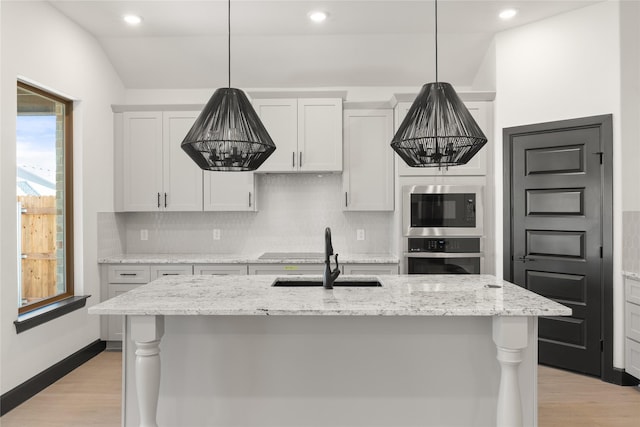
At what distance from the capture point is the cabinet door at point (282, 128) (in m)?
4.43

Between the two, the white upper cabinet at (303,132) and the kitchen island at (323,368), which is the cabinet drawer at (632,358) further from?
the white upper cabinet at (303,132)

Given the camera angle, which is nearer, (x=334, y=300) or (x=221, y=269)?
(x=334, y=300)

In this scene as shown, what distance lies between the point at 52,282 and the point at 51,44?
6.46 ft

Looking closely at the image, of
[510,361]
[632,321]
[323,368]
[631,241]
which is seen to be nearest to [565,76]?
[631,241]

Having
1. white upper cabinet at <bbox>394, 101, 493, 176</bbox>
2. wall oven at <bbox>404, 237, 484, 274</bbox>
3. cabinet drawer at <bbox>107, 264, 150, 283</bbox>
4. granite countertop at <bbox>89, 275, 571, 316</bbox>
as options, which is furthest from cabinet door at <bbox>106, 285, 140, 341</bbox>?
white upper cabinet at <bbox>394, 101, 493, 176</bbox>

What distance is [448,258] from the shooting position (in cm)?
412

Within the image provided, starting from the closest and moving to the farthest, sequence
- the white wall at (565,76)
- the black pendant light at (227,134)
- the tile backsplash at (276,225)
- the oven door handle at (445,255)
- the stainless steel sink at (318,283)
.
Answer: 1. the black pendant light at (227,134)
2. the stainless steel sink at (318,283)
3. the white wall at (565,76)
4. the oven door handle at (445,255)
5. the tile backsplash at (276,225)

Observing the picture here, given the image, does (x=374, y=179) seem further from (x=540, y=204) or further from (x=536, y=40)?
(x=536, y=40)

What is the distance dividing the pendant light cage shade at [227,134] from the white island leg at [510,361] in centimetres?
150

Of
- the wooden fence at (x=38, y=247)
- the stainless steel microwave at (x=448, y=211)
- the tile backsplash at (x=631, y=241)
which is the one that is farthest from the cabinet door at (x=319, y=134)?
the tile backsplash at (x=631, y=241)

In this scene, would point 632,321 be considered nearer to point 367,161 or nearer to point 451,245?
point 451,245

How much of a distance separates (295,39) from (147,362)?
130 inches

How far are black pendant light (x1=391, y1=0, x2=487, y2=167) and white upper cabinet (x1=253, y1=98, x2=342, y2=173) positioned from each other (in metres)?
2.04

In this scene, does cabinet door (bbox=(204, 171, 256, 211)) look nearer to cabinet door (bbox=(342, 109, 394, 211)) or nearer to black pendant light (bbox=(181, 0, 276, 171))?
cabinet door (bbox=(342, 109, 394, 211))
